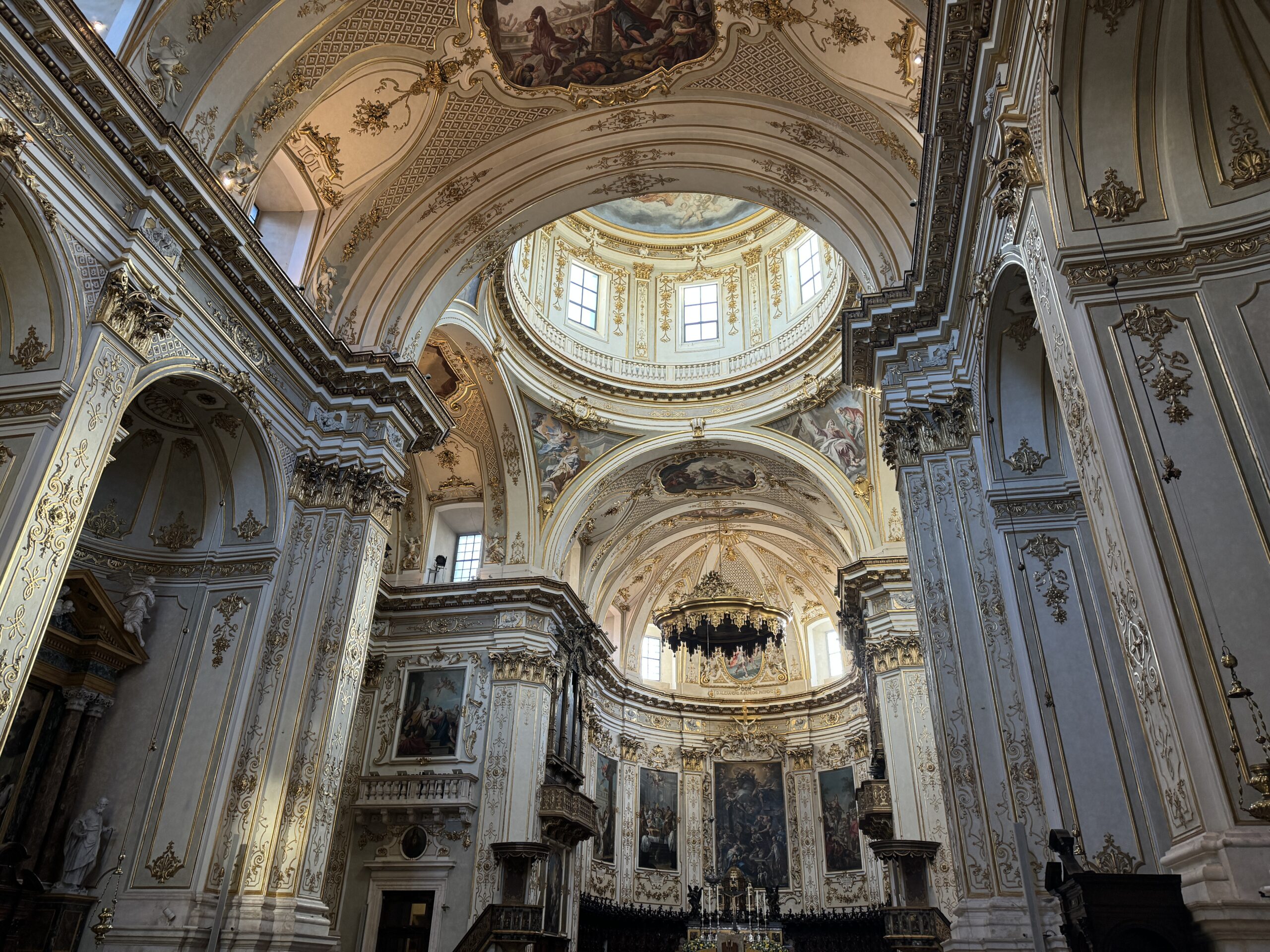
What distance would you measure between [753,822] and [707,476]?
1077 centimetres

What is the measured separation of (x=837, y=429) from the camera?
65.7ft

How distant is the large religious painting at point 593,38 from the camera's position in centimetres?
1141

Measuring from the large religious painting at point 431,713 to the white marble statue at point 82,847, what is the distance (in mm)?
8916

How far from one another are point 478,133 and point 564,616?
35.7 feet

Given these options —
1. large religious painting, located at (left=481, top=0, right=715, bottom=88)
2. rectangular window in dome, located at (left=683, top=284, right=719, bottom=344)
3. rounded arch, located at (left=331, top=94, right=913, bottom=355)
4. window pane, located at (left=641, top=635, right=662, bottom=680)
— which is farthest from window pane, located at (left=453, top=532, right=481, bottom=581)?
large religious painting, located at (left=481, top=0, right=715, bottom=88)

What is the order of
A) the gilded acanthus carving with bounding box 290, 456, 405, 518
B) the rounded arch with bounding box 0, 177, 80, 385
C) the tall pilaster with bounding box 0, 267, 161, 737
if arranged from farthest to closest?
the gilded acanthus carving with bounding box 290, 456, 405, 518, the rounded arch with bounding box 0, 177, 80, 385, the tall pilaster with bounding box 0, 267, 161, 737

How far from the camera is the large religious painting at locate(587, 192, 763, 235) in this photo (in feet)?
73.8

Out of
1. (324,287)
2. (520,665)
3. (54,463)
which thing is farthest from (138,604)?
(520,665)

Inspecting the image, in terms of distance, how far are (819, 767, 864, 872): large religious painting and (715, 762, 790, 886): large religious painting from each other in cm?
129

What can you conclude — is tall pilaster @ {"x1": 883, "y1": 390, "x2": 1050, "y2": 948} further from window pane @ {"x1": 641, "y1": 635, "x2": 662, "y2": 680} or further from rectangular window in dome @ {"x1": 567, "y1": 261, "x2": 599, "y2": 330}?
window pane @ {"x1": 641, "y1": 635, "x2": 662, "y2": 680}

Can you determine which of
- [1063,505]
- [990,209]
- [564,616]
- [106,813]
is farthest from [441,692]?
[990,209]

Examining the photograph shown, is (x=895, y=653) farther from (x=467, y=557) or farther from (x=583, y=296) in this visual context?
(x=583, y=296)

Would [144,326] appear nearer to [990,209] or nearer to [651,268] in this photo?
[990,209]

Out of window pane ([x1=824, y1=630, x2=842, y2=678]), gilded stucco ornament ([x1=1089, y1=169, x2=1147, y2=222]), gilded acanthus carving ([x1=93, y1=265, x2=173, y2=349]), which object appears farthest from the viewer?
window pane ([x1=824, y1=630, x2=842, y2=678])
